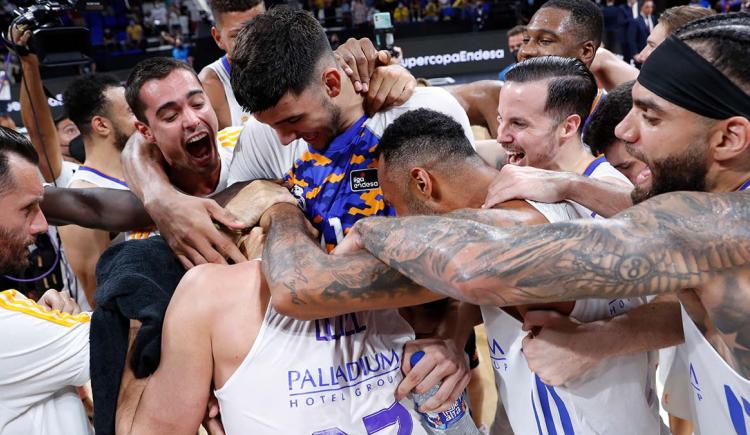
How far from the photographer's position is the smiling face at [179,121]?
2641 mm

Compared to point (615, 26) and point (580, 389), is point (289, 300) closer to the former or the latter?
point (580, 389)

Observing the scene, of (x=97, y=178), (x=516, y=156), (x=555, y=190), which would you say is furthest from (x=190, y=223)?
(x=97, y=178)

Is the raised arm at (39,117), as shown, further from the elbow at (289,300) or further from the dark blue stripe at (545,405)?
the dark blue stripe at (545,405)

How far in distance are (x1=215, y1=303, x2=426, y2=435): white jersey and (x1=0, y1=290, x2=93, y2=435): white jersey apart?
1.58 ft

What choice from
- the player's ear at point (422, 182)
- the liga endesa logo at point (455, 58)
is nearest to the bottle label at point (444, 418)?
the player's ear at point (422, 182)

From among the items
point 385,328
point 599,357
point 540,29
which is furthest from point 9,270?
point 540,29

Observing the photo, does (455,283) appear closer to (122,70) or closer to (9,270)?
(9,270)

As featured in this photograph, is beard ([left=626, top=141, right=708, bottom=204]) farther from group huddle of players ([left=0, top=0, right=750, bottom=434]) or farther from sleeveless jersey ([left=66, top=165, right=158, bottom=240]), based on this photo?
sleeveless jersey ([left=66, top=165, right=158, bottom=240])

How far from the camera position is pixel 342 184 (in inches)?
92.4

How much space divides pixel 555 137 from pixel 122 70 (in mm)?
11164

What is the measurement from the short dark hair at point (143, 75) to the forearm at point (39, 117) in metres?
1.33

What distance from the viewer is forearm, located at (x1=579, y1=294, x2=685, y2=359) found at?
1.81 metres

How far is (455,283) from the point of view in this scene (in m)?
1.49

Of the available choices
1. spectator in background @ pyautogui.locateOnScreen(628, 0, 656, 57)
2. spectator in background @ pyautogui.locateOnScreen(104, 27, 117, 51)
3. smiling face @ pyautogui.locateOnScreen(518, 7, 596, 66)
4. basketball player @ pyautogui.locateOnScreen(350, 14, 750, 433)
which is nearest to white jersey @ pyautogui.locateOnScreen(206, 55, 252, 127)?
smiling face @ pyautogui.locateOnScreen(518, 7, 596, 66)
